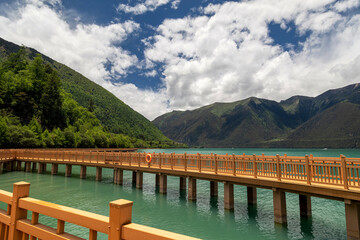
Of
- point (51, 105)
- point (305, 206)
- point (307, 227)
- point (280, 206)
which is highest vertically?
point (51, 105)

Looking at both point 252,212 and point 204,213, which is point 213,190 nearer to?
point 252,212

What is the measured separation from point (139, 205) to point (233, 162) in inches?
361

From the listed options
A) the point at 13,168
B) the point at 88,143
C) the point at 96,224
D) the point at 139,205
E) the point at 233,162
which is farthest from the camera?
the point at 88,143

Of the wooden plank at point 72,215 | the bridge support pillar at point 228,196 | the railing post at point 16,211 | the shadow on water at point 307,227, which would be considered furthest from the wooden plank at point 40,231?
the bridge support pillar at point 228,196

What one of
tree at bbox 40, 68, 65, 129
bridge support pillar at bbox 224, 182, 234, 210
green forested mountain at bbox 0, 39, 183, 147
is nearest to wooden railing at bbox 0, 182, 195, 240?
bridge support pillar at bbox 224, 182, 234, 210

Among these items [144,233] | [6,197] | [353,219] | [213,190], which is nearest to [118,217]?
[144,233]

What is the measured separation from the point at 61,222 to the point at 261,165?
14473 mm

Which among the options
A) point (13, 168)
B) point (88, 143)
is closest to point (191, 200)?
point (13, 168)

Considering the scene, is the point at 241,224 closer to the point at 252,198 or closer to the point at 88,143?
the point at 252,198

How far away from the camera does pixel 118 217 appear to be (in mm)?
2807

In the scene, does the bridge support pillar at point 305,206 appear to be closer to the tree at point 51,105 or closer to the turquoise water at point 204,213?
the turquoise water at point 204,213

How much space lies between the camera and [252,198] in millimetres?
19844

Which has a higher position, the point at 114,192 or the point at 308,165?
the point at 308,165

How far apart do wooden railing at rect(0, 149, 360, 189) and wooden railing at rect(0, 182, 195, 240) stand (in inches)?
496
